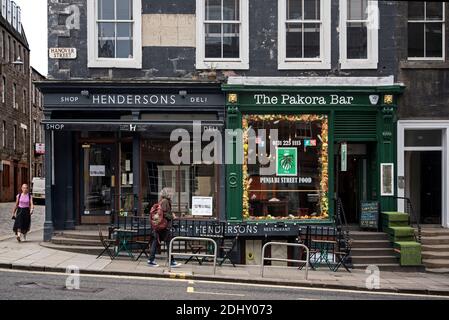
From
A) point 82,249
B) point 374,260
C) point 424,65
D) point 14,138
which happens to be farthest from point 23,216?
point 14,138

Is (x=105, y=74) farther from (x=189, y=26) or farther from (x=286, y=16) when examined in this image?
(x=286, y=16)

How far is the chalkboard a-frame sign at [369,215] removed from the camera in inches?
658

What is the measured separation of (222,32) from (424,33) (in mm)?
5646

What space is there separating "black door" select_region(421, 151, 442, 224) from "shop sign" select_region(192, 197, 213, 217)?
611cm

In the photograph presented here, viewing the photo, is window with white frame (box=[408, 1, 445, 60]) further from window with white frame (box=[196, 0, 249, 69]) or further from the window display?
window with white frame (box=[196, 0, 249, 69])

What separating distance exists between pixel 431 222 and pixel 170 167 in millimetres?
7574

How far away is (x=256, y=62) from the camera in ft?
55.9

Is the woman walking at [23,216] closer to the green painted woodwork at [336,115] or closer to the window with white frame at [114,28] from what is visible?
the window with white frame at [114,28]

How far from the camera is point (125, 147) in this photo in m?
17.6

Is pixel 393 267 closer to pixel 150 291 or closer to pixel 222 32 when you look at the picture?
pixel 150 291

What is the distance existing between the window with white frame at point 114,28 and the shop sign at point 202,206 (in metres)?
4.29

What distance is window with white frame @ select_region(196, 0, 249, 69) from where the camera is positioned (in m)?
17.0
